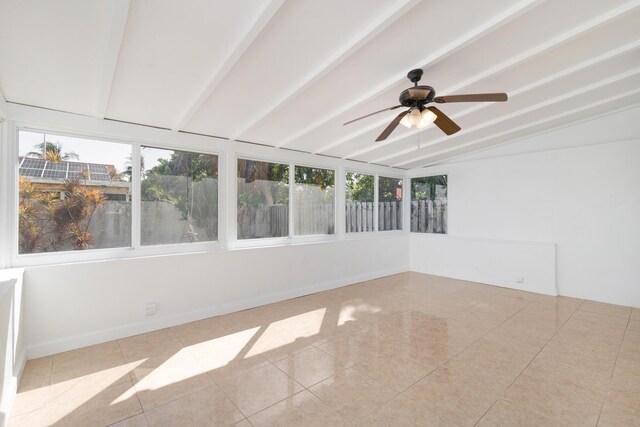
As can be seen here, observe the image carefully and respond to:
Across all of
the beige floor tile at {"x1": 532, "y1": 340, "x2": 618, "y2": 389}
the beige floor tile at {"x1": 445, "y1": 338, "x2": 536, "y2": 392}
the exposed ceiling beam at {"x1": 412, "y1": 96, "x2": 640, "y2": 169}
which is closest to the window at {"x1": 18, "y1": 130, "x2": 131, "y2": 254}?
the beige floor tile at {"x1": 445, "y1": 338, "x2": 536, "y2": 392}

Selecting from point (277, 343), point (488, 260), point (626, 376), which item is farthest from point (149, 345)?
point (488, 260)

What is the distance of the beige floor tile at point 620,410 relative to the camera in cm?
190

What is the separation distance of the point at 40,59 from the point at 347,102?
2.56 m

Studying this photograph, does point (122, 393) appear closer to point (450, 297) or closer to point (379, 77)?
point (379, 77)

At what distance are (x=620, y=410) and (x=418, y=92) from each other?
277 centimetres

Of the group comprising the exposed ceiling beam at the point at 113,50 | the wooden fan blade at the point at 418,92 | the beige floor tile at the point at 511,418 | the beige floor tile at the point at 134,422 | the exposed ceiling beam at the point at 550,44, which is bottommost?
the beige floor tile at the point at 511,418

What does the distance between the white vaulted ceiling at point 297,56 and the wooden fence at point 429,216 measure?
2.88 m

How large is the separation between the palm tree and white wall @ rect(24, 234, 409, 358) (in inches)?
43.7

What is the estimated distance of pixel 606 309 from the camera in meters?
4.04

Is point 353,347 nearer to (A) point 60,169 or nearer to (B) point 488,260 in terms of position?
(A) point 60,169

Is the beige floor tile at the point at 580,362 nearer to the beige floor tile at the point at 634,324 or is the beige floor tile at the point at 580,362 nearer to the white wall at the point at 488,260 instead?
the beige floor tile at the point at 634,324

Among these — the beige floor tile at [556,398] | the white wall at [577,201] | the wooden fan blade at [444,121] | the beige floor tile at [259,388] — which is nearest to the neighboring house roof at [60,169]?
the beige floor tile at [259,388]

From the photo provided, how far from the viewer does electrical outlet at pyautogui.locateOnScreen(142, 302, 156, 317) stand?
3.27 m

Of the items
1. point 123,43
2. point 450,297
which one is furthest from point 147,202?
point 450,297
